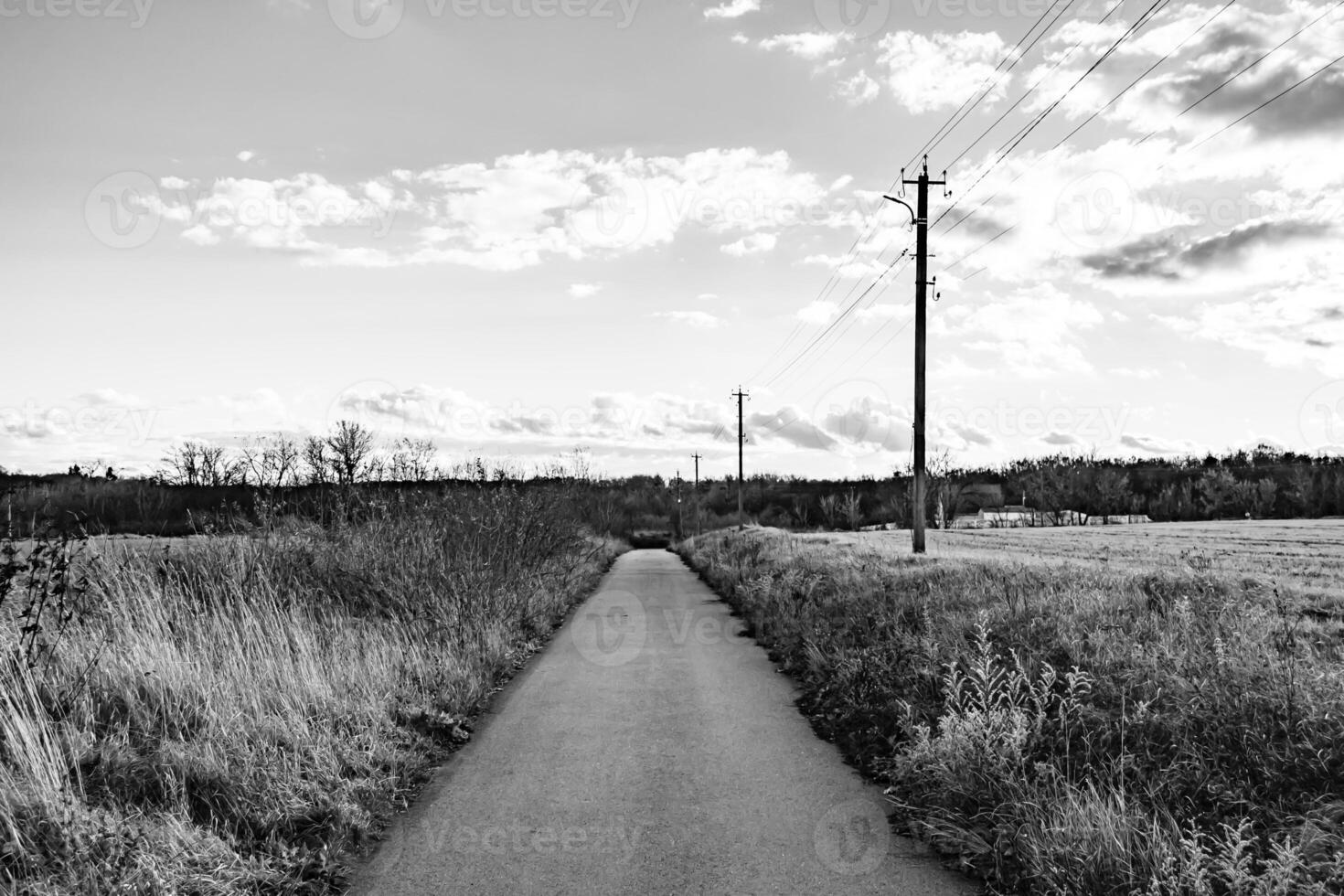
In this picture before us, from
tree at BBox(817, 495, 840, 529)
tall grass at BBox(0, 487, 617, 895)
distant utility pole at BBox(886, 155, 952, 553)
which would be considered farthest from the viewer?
tree at BBox(817, 495, 840, 529)

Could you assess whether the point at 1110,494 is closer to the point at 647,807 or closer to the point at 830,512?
the point at 830,512

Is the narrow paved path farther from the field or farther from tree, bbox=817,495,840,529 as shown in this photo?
tree, bbox=817,495,840,529

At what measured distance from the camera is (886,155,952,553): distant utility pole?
21906 mm

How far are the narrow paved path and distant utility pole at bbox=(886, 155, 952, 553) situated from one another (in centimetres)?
1329

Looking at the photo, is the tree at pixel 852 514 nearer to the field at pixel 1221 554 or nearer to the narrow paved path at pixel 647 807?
the field at pixel 1221 554

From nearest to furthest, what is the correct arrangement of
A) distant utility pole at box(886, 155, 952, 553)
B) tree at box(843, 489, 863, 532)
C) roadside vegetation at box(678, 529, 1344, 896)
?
roadside vegetation at box(678, 529, 1344, 896) < distant utility pole at box(886, 155, 952, 553) < tree at box(843, 489, 863, 532)

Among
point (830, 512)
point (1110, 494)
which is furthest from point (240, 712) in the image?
point (1110, 494)

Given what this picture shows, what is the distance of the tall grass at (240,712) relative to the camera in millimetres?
4387

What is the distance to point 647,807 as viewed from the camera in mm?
5582

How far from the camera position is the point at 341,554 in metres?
13.4

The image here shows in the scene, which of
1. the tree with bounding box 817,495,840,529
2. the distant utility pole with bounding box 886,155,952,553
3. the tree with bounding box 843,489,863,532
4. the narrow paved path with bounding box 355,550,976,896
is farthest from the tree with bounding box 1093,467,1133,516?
the narrow paved path with bounding box 355,550,976,896

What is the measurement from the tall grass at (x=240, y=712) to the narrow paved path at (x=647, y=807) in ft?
1.51

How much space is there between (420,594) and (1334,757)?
10342 mm

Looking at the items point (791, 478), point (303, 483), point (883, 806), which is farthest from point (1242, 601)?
point (791, 478)
